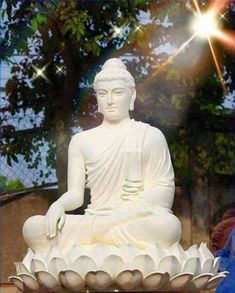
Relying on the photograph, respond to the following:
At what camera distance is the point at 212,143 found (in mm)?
7238

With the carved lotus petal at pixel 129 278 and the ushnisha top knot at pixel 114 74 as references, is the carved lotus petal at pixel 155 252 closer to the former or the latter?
the carved lotus petal at pixel 129 278

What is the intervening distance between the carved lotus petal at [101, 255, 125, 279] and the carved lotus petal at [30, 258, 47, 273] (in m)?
0.28

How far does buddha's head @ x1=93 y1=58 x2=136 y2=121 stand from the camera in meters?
3.88

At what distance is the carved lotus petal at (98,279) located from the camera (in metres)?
3.22

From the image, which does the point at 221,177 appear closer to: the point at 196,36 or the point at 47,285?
the point at 196,36

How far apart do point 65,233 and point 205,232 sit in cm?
362

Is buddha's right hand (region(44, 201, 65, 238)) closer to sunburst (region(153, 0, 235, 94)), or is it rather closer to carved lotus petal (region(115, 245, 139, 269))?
carved lotus petal (region(115, 245, 139, 269))

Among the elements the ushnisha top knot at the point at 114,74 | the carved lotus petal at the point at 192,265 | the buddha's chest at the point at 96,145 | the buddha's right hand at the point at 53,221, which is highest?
the ushnisha top knot at the point at 114,74

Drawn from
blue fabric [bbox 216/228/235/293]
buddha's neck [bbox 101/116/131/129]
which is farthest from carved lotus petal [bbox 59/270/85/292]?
blue fabric [bbox 216/228/235/293]

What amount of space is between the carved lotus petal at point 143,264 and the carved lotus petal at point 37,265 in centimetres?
41

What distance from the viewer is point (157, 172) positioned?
375 cm

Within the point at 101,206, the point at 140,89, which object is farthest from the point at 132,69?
the point at 101,206

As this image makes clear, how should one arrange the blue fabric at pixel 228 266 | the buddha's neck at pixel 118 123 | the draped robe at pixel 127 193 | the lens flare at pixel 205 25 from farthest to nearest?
the lens flare at pixel 205 25 → the blue fabric at pixel 228 266 → the buddha's neck at pixel 118 123 → the draped robe at pixel 127 193

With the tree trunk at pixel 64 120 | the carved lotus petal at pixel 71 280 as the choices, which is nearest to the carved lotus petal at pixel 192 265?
the carved lotus petal at pixel 71 280
